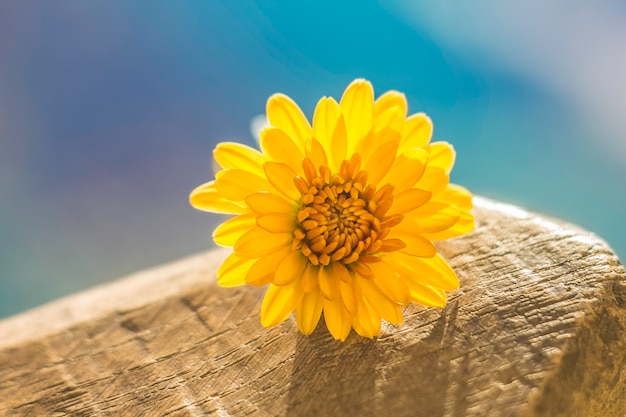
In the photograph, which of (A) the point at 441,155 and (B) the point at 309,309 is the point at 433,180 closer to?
(A) the point at 441,155

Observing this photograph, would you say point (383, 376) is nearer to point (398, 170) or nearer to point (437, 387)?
point (437, 387)

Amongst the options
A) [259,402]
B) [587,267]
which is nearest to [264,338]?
[259,402]

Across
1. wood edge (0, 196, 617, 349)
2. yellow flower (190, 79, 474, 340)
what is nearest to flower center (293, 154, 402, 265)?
yellow flower (190, 79, 474, 340)

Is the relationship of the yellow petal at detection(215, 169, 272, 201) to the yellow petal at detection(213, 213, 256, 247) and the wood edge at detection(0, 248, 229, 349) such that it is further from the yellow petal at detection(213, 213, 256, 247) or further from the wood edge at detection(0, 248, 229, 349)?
the wood edge at detection(0, 248, 229, 349)

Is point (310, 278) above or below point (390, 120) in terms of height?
below

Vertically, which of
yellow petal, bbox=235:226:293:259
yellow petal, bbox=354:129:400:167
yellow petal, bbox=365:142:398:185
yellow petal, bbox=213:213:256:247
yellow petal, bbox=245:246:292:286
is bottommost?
yellow petal, bbox=245:246:292:286

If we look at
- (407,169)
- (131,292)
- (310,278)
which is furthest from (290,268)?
(131,292)

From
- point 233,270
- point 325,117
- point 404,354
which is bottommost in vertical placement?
point 404,354

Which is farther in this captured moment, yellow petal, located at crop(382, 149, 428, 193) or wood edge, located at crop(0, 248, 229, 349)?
wood edge, located at crop(0, 248, 229, 349)
